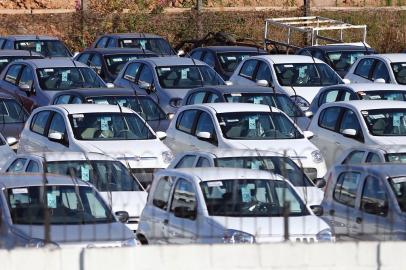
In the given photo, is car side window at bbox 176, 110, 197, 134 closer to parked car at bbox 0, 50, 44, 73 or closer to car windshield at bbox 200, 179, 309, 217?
car windshield at bbox 200, 179, 309, 217

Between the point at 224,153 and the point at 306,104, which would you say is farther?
the point at 306,104

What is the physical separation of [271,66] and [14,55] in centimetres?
711

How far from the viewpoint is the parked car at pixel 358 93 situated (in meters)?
26.3

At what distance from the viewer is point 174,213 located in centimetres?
1655

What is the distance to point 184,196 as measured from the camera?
658 inches

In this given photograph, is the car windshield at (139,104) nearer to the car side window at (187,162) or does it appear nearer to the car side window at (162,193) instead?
the car side window at (187,162)

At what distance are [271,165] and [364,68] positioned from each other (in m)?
11.9

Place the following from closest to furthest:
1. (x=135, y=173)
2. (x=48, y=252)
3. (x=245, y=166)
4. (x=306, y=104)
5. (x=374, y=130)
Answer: (x=48, y=252)
(x=245, y=166)
(x=135, y=173)
(x=374, y=130)
(x=306, y=104)

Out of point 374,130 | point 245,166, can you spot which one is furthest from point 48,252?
point 374,130

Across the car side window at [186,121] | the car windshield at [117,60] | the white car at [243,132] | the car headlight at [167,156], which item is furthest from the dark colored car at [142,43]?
the car headlight at [167,156]

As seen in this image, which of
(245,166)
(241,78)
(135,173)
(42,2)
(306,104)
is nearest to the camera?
(245,166)

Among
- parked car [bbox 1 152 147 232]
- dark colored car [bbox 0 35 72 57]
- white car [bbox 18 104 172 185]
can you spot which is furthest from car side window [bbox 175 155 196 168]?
dark colored car [bbox 0 35 72 57]

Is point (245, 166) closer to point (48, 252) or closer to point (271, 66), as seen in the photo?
point (48, 252)

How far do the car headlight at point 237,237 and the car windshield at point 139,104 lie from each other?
1072 cm
